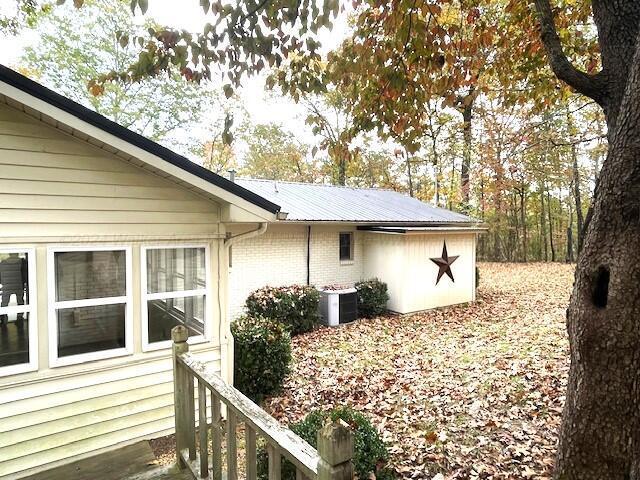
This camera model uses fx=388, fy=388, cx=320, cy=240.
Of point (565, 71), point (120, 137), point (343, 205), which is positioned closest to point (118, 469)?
point (120, 137)

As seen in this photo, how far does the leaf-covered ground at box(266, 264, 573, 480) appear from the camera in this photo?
14.3 feet

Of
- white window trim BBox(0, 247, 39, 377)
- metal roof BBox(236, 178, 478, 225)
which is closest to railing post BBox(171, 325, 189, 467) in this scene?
white window trim BBox(0, 247, 39, 377)

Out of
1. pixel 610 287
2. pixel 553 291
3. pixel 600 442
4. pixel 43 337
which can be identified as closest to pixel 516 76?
pixel 610 287

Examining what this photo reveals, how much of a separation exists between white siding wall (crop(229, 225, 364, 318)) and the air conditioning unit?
3.53 feet

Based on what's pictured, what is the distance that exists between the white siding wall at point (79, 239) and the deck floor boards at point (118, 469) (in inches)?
19.9

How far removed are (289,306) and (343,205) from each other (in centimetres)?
503

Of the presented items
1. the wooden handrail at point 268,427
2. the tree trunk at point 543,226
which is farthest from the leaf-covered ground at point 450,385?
the tree trunk at point 543,226

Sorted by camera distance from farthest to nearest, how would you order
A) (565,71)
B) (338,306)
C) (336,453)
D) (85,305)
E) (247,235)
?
(338,306)
(247,235)
(85,305)
(565,71)
(336,453)

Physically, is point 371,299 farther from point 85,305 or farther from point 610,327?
point 610,327

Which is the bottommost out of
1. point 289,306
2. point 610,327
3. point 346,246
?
point 289,306

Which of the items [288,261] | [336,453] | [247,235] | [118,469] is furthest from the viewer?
[288,261]

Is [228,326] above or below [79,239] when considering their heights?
below

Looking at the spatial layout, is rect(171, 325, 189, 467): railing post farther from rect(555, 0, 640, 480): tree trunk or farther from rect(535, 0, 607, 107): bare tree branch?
rect(535, 0, 607, 107): bare tree branch

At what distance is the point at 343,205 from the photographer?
14.3m
